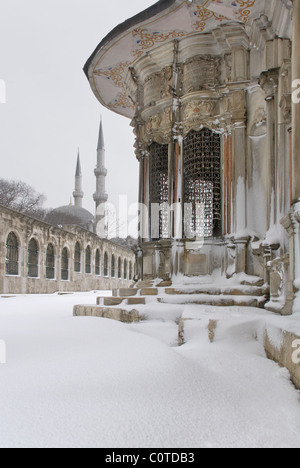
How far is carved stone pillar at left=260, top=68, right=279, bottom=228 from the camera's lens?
5.78m

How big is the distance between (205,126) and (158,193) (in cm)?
174

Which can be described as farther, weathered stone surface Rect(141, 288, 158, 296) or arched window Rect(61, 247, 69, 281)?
arched window Rect(61, 247, 69, 281)

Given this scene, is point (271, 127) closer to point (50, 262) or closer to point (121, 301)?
point (121, 301)

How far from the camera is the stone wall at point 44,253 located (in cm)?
1864

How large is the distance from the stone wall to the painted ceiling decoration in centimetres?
1121

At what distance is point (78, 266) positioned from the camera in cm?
2812

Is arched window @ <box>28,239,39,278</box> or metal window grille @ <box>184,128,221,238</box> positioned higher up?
metal window grille @ <box>184,128,221,238</box>

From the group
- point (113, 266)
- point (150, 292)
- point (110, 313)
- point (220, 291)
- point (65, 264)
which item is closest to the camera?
point (110, 313)

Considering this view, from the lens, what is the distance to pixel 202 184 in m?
7.71

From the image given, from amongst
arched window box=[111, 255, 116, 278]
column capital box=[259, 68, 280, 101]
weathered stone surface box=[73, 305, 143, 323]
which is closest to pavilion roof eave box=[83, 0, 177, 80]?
column capital box=[259, 68, 280, 101]

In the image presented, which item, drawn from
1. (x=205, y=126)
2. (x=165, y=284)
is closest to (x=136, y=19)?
(x=205, y=126)

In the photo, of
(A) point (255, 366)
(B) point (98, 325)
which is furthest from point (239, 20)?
(A) point (255, 366)

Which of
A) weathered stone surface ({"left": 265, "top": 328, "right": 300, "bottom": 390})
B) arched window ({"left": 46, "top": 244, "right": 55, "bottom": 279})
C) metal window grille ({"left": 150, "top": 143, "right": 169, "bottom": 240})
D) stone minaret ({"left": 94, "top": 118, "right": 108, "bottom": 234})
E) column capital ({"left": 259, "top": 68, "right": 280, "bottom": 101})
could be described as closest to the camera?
weathered stone surface ({"left": 265, "top": 328, "right": 300, "bottom": 390})

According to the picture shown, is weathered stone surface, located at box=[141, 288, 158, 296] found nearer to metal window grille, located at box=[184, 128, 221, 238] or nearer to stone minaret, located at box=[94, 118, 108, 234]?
metal window grille, located at box=[184, 128, 221, 238]
